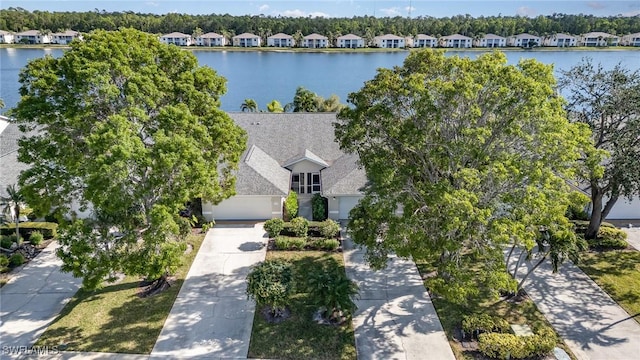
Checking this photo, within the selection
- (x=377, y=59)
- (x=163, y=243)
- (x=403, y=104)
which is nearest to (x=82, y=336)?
(x=163, y=243)

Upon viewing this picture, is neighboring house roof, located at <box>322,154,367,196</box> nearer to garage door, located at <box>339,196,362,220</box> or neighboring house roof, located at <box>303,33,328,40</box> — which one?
garage door, located at <box>339,196,362,220</box>

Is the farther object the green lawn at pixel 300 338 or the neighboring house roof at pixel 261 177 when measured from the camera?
the neighboring house roof at pixel 261 177

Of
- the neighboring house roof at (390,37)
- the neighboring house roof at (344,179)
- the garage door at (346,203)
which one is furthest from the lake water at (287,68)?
the garage door at (346,203)

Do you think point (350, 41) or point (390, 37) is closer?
point (390, 37)

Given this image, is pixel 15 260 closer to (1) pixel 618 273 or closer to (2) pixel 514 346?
(2) pixel 514 346

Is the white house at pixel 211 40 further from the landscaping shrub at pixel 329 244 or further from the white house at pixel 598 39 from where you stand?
the landscaping shrub at pixel 329 244

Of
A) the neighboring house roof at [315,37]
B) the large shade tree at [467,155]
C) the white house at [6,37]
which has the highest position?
the neighboring house roof at [315,37]

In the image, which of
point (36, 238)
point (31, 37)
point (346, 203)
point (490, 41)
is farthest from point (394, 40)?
point (36, 238)
